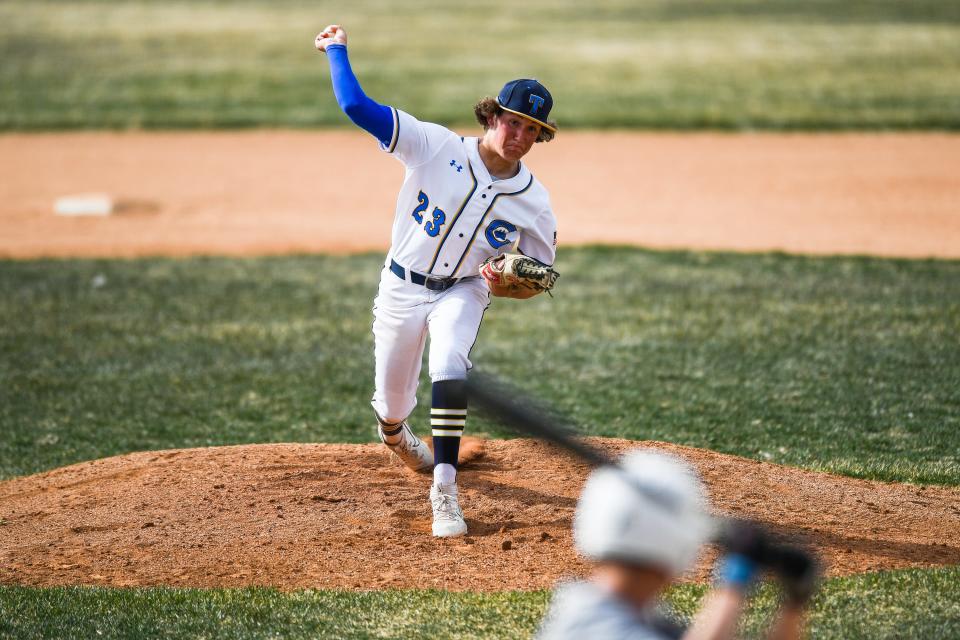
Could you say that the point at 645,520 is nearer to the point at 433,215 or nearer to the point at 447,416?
the point at 447,416

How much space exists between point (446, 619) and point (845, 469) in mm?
3283

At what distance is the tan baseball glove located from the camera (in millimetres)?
6051

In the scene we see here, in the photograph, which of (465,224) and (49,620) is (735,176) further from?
(49,620)

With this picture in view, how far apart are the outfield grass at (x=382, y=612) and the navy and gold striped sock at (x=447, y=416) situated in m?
0.96

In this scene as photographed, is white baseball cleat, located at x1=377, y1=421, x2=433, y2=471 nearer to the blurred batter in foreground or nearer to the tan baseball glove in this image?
the tan baseball glove

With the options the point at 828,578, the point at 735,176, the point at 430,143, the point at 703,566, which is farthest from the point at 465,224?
the point at 735,176

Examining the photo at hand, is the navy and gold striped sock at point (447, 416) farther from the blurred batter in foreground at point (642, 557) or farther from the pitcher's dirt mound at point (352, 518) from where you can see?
the blurred batter in foreground at point (642, 557)

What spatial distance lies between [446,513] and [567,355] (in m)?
4.36

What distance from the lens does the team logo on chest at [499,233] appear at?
636 cm

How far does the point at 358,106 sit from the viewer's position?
6.12 meters

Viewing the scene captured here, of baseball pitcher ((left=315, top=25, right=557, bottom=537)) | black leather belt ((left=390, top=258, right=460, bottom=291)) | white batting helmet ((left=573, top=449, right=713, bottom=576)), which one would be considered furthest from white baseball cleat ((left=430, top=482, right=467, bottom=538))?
white batting helmet ((left=573, top=449, right=713, bottom=576))

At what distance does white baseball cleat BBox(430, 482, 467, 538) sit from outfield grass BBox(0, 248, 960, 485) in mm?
2242

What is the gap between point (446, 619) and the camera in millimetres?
5148

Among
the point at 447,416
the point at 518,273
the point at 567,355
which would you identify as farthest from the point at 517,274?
the point at 567,355
